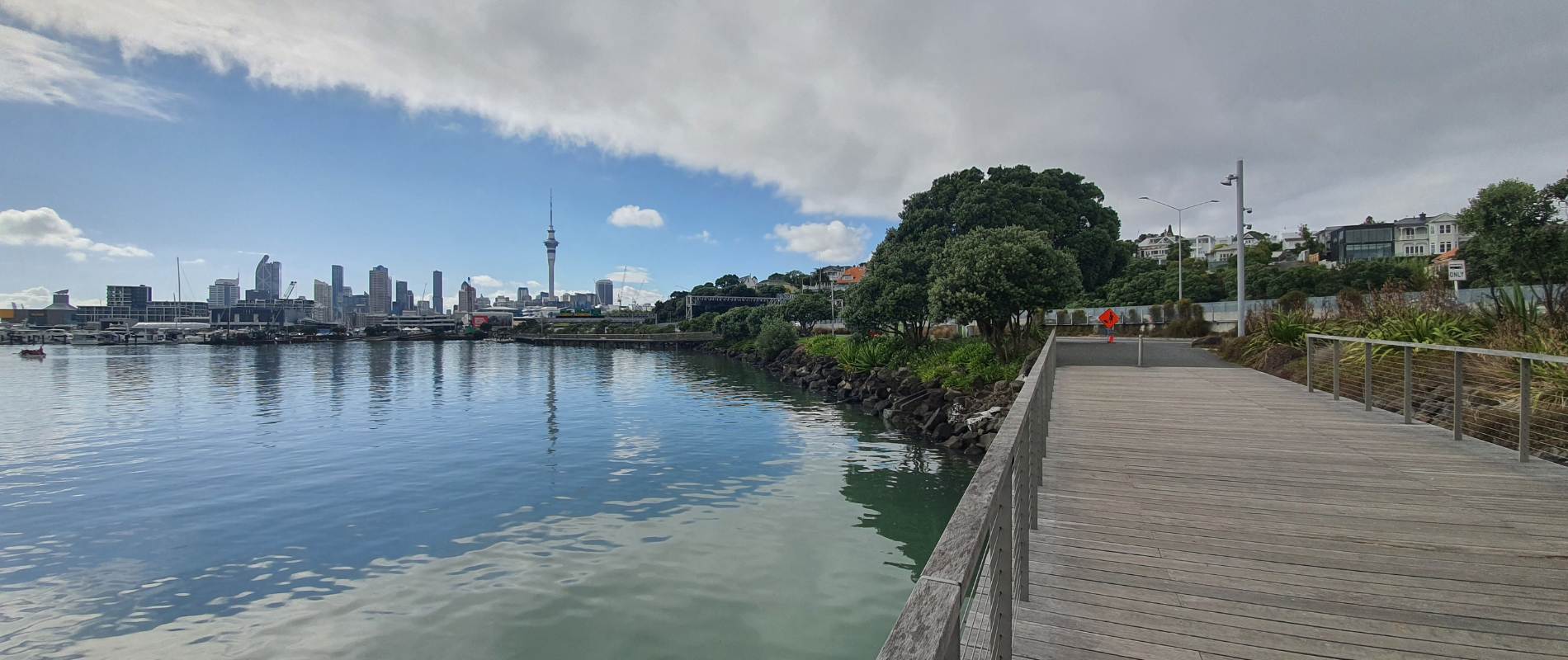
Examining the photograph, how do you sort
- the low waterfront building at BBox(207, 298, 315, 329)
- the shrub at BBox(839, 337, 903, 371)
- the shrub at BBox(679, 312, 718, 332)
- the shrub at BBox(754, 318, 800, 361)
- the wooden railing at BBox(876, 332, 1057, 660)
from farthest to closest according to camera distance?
1. the low waterfront building at BBox(207, 298, 315, 329)
2. the shrub at BBox(679, 312, 718, 332)
3. the shrub at BBox(754, 318, 800, 361)
4. the shrub at BBox(839, 337, 903, 371)
5. the wooden railing at BBox(876, 332, 1057, 660)

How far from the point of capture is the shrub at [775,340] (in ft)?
172

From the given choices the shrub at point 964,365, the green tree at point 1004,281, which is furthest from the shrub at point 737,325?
the green tree at point 1004,281

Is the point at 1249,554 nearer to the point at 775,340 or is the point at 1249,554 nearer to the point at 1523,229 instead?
the point at 1523,229

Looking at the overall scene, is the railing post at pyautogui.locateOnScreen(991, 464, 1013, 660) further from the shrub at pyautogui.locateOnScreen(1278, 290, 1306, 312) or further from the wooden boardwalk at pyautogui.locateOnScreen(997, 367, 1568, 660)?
the shrub at pyautogui.locateOnScreen(1278, 290, 1306, 312)

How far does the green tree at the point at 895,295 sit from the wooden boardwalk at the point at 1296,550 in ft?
76.4

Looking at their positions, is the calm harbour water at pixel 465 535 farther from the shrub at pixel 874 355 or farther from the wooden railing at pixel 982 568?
the shrub at pixel 874 355

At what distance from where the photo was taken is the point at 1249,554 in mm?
3934

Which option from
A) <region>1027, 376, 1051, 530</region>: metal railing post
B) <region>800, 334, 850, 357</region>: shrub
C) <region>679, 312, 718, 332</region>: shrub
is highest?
<region>679, 312, 718, 332</region>: shrub

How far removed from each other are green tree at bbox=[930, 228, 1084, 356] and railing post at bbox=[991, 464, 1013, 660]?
64.8 ft

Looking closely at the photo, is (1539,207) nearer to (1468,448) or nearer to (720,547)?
(1468,448)

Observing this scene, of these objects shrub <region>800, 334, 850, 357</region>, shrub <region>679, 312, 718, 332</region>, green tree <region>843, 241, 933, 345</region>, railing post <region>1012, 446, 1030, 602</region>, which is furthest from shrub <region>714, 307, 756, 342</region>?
railing post <region>1012, 446, 1030, 602</region>

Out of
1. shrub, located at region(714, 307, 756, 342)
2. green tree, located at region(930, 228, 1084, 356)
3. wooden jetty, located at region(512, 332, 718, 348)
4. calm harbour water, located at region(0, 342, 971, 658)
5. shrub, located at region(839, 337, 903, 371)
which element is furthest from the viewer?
wooden jetty, located at region(512, 332, 718, 348)

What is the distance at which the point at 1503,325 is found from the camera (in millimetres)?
9969

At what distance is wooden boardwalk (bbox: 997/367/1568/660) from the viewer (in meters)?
2.93
